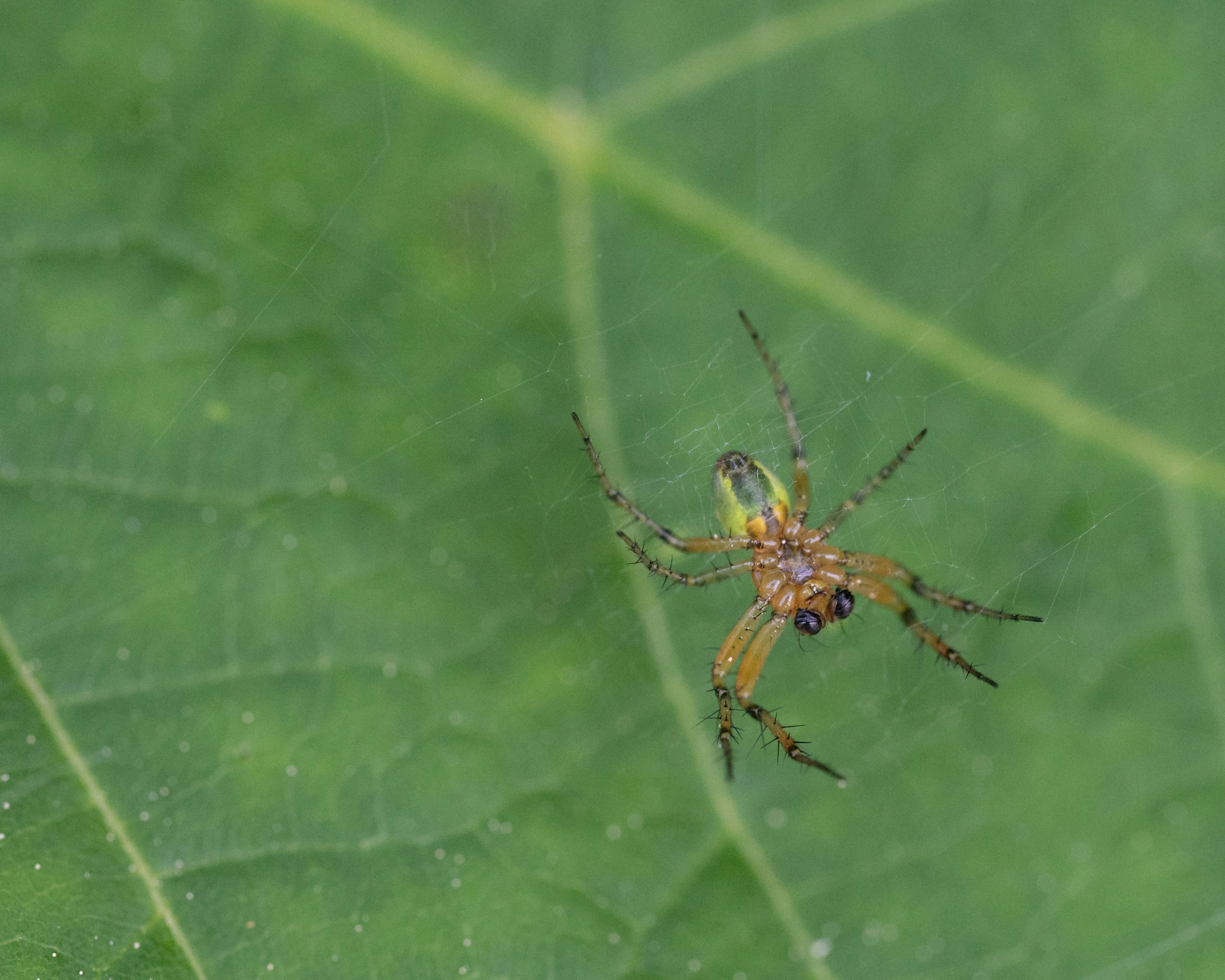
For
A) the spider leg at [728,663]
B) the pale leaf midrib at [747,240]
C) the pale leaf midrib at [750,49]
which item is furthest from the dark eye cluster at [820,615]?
the pale leaf midrib at [750,49]

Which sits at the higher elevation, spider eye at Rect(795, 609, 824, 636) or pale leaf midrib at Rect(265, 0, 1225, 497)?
pale leaf midrib at Rect(265, 0, 1225, 497)

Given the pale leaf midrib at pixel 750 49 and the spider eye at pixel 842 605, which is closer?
the pale leaf midrib at pixel 750 49

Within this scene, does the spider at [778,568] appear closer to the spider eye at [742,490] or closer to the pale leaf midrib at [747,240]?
the spider eye at [742,490]

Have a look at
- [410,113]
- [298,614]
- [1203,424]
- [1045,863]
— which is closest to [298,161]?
[410,113]

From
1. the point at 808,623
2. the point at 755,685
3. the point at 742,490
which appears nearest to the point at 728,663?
the point at 755,685

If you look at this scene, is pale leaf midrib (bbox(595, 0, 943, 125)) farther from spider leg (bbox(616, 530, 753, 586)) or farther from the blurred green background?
spider leg (bbox(616, 530, 753, 586))

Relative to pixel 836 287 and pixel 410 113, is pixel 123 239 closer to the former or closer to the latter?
pixel 410 113

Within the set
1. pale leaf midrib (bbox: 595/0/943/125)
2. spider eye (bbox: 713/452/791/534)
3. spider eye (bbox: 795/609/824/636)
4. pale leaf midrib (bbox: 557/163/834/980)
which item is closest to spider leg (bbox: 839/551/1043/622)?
spider eye (bbox: 795/609/824/636)
